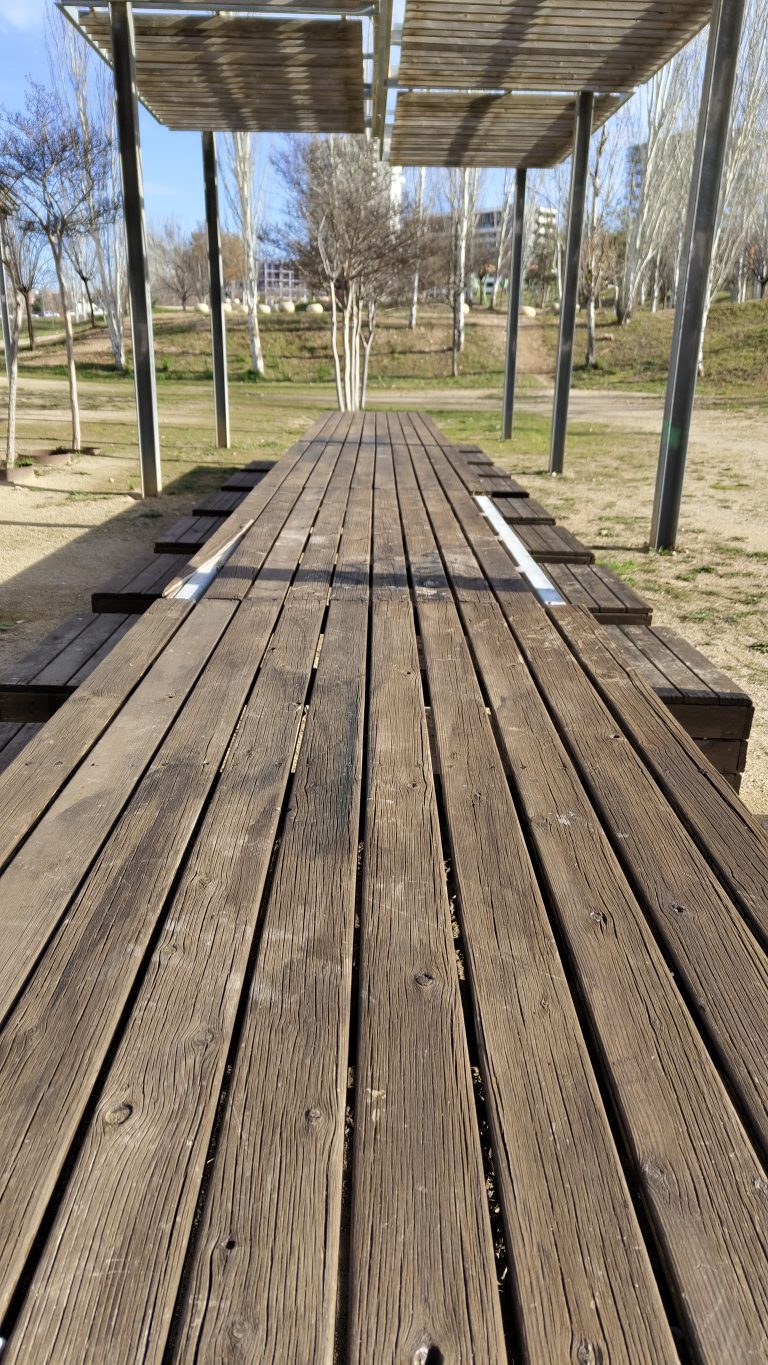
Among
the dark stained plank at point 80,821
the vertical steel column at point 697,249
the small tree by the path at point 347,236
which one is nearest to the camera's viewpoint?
the dark stained plank at point 80,821

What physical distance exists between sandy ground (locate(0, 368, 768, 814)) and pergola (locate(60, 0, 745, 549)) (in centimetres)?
59

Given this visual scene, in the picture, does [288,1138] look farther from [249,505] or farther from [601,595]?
[249,505]

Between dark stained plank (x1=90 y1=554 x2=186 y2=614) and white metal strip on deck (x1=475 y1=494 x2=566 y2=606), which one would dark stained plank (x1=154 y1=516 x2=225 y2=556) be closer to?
dark stained plank (x1=90 y1=554 x2=186 y2=614)

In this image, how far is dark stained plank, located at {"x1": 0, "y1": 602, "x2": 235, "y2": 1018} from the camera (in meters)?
1.49

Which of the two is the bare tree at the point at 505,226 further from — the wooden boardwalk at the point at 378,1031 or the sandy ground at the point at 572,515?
the wooden boardwalk at the point at 378,1031

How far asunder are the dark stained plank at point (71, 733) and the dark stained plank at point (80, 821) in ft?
0.10

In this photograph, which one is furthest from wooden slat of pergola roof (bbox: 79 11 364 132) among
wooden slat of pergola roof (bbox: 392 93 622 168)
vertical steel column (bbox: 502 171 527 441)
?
vertical steel column (bbox: 502 171 527 441)

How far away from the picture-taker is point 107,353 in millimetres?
30984

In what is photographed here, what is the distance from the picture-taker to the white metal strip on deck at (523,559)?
11.6 ft

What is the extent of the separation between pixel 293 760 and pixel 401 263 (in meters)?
15.4

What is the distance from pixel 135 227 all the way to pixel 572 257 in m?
4.08

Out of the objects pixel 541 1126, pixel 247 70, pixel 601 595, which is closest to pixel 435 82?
pixel 247 70

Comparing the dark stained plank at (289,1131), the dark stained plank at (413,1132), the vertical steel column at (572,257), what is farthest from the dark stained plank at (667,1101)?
the vertical steel column at (572,257)

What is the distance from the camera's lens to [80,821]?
1.83 meters
